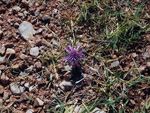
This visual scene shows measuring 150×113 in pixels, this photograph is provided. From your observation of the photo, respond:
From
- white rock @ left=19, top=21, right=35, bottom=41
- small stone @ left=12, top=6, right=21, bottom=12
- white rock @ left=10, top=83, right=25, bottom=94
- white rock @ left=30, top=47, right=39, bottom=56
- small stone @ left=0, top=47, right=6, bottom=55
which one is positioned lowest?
white rock @ left=10, top=83, right=25, bottom=94

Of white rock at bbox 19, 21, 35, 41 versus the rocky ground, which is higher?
white rock at bbox 19, 21, 35, 41

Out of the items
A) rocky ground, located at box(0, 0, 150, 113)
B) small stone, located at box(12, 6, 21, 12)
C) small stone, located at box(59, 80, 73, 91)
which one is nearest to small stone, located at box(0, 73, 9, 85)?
rocky ground, located at box(0, 0, 150, 113)

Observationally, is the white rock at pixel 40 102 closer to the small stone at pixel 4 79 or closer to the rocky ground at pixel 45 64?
the rocky ground at pixel 45 64

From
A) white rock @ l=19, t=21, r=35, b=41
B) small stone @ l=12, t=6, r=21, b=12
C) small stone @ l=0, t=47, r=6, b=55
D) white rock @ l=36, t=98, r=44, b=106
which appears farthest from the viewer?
small stone @ l=12, t=6, r=21, b=12

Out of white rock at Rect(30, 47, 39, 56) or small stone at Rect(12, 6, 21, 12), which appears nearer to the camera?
white rock at Rect(30, 47, 39, 56)

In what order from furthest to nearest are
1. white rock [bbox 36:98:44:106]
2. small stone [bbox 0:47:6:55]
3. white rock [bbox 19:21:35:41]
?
white rock [bbox 19:21:35:41]
small stone [bbox 0:47:6:55]
white rock [bbox 36:98:44:106]

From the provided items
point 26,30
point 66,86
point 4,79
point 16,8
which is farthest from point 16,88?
point 16,8

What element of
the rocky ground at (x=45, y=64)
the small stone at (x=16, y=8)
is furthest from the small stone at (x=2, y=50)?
the small stone at (x=16, y=8)

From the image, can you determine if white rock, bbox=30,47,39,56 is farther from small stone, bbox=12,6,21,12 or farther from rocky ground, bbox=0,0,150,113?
small stone, bbox=12,6,21,12
